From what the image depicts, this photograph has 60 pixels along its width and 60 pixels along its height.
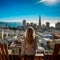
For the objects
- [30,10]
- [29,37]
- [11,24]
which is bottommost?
[29,37]

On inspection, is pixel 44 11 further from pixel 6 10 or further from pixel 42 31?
pixel 6 10

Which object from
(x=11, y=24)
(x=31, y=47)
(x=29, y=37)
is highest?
(x=11, y=24)

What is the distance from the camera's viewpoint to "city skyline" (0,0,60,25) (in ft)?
9.57

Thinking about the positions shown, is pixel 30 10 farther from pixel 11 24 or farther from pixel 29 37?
pixel 29 37

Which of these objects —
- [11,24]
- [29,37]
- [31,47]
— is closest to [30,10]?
[11,24]

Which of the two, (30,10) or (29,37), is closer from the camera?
(29,37)

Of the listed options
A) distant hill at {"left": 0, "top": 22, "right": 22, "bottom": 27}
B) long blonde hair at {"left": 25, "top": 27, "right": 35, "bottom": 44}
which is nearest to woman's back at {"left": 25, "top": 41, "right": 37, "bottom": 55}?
long blonde hair at {"left": 25, "top": 27, "right": 35, "bottom": 44}

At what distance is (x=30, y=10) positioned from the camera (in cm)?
295

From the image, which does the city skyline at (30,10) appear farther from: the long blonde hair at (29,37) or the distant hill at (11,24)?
the long blonde hair at (29,37)

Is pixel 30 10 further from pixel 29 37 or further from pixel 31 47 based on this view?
pixel 31 47

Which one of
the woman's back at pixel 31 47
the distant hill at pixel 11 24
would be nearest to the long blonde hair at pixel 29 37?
the woman's back at pixel 31 47

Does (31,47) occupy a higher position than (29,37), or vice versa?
(29,37)

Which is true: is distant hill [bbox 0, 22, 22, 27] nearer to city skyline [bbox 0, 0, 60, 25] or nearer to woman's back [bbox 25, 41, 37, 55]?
city skyline [bbox 0, 0, 60, 25]

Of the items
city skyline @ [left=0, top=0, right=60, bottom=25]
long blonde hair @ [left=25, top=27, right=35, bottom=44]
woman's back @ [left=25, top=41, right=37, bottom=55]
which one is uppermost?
city skyline @ [left=0, top=0, right=60, bottom=25]
